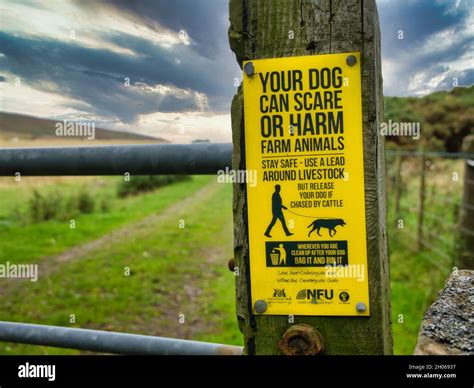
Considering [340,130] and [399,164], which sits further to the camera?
[399,164]

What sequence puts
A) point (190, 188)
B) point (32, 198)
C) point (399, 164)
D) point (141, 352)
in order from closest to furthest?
point (141, 352) → point (399, 164) → point (32, 198) → point (190, 188)

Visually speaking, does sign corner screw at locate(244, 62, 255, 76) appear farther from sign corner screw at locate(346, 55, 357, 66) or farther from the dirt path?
the dirt path

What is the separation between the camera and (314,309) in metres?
1.38

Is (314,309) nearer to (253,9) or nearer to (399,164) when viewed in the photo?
(253,9)

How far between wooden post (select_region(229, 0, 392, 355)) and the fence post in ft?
11.8

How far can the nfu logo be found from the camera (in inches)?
54.0

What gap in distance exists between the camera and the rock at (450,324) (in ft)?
4.09

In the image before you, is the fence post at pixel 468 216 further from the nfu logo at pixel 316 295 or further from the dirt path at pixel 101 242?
the dirt path at pixel 101 242

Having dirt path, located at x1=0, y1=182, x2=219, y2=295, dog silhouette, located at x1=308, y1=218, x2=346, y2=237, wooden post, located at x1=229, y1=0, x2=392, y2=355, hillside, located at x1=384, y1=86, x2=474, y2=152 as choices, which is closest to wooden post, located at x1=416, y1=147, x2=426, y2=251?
hillside, located at x1=384, y1=86, x2=474, y2=152

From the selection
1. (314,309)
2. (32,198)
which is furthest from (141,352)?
(32,198)

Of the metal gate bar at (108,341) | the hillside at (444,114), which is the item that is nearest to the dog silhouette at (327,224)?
the metal gate bar at (108,341)

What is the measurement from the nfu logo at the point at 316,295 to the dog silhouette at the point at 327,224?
0.16 metres

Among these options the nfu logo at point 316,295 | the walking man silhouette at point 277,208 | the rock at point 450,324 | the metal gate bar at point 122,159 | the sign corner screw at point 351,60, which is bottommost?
the rock at point 450,324
